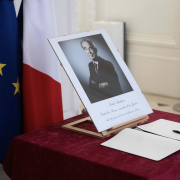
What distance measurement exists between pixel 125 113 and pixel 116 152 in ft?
1.18

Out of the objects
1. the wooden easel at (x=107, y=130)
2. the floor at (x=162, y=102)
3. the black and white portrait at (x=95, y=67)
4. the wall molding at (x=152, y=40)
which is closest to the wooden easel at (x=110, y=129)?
the wooden easel at (x=107, y=130)

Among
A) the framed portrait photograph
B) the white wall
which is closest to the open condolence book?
the framed portrait photograph

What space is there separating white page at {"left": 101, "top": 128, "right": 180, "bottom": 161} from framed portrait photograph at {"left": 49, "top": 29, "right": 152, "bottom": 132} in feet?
0.34

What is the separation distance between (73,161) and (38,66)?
80cm

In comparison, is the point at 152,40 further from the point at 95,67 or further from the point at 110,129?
the point at 110,129

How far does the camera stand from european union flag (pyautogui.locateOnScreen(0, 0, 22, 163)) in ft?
7.28

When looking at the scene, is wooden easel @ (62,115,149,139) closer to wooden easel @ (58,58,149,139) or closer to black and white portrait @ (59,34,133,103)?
wooden easel @ (58,58,149,139)

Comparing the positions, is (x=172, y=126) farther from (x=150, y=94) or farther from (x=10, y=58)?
(x=150, y=94)

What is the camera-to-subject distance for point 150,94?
16.2ft

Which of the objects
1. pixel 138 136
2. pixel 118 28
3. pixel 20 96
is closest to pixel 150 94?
pixel 118 28

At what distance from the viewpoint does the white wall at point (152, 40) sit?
15.3 ft

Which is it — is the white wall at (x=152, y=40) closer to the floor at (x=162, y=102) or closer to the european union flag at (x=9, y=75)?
the floor at (x=162, y=102)

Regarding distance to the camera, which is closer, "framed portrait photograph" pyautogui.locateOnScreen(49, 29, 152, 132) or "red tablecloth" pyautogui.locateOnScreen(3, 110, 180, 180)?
"red tablecloth" pyautogui.locateOnScreen(3, 110, 180, 180)

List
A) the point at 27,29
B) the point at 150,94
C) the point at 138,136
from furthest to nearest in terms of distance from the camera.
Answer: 1. the point at 150,94
2. the point at 27,29
3. the point at 138,136
